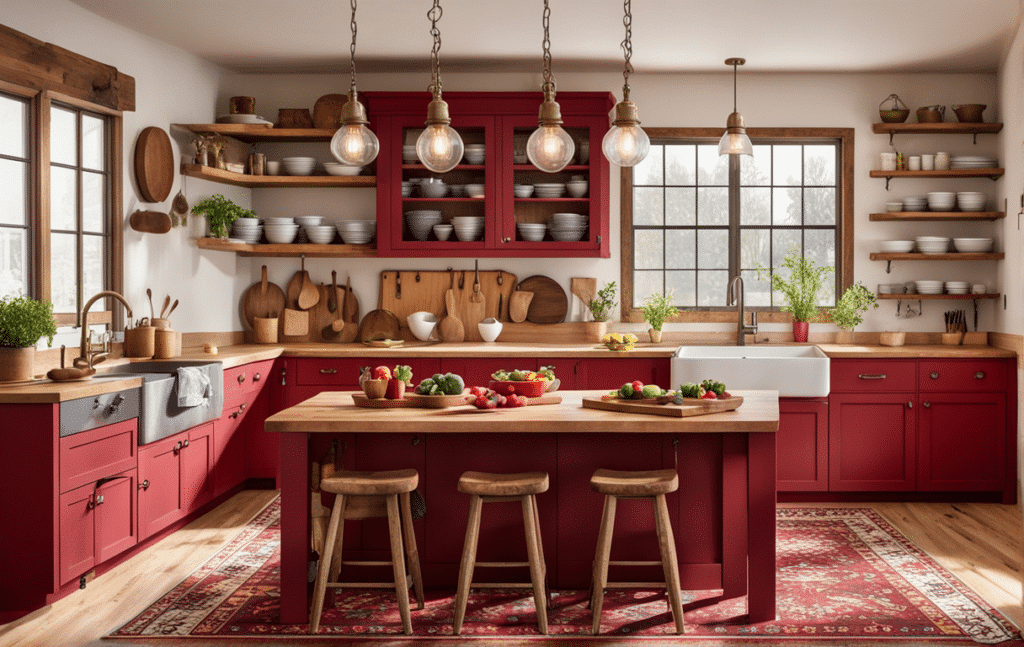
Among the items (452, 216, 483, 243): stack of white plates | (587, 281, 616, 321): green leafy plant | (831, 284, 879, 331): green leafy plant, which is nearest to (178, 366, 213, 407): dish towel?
(452, 216, 483, 243): stack of white plates

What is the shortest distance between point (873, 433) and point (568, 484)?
2.66m

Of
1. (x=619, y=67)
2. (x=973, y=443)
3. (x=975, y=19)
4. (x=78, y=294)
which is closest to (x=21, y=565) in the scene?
(x=78, y=294)

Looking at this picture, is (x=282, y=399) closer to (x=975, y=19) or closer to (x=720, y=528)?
→ (x=720, y=528)

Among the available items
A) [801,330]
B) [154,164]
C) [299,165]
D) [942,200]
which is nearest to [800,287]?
[801,330]

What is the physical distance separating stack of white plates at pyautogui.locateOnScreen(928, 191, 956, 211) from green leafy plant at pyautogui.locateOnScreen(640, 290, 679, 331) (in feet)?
6.06

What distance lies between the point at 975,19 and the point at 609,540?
12.7 ft

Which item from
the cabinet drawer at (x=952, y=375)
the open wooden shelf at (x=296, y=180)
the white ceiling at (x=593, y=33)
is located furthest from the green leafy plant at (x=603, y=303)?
the cabinet drawer at (x=952, y=375)

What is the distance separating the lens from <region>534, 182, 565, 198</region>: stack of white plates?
5.93 meters

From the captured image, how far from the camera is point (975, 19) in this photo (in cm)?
509

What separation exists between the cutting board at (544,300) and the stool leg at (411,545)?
295 cm

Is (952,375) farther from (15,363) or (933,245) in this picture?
(15,363)

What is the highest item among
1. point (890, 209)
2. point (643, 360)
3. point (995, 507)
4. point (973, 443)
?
point (890, 209)

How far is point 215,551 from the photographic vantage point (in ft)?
14.4

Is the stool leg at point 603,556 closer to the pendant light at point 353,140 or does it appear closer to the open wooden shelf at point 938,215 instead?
the pendant light at point 353,140
